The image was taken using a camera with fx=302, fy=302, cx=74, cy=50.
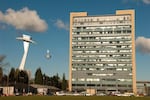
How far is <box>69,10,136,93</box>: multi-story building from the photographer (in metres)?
→ 173

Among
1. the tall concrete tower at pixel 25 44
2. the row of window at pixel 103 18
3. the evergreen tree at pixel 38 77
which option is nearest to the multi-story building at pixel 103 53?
the row of window at pixel 103 18

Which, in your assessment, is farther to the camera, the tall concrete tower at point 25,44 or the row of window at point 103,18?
the row of window at point 103,18

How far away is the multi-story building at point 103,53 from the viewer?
173 meters

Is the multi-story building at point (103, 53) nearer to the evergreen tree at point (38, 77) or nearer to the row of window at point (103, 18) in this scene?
the row of window at point (103, 18)

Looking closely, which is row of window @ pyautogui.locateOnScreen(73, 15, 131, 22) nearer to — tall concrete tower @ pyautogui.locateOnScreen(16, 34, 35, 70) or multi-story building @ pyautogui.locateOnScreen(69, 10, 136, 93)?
multi-story building @ pyautogui.locateOnScreen(69, 10, 136, 93)

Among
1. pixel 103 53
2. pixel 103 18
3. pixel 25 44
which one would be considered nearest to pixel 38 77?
pixel 25 44

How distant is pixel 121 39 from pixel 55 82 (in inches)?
1946

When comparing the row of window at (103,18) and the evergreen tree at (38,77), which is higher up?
the row of window at (103,18)

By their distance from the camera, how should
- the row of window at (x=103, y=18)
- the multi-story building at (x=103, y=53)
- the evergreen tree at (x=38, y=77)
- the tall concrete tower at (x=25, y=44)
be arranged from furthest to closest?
the row of window at (x=103, y=18), the multi-story building at (x=103, y=53), the tall concrete tower at (x=25, y=44), the evergreen tree at (x=38, y=77)

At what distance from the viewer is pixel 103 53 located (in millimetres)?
177500

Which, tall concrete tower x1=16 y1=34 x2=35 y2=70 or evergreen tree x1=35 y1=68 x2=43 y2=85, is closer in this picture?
Answer: evergreen tree x1=35 y1=68 x2=43 y2=85

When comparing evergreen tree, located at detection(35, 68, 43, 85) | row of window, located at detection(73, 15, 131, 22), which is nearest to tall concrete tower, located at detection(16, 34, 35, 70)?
evergreen tree, located at detection(35, 68, 43, 85)

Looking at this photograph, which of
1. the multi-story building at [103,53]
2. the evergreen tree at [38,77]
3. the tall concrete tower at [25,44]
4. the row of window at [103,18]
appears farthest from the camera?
the row of window at [103,18]

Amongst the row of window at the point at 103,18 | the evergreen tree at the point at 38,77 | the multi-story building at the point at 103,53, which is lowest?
the evergreen tree at the point at 38,77
